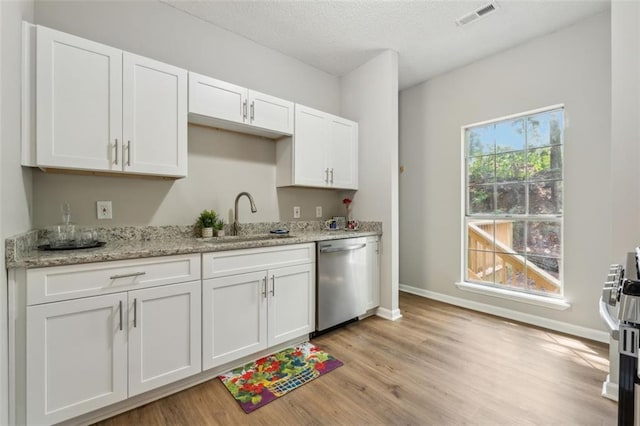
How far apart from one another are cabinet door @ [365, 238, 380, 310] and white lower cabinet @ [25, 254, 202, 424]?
1725 mm

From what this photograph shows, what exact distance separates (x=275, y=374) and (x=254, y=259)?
807mm

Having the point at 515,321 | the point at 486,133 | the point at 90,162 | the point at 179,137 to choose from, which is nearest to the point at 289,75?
the point at 179,137

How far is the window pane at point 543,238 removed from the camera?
2730mm

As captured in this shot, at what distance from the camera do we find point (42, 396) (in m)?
1.33

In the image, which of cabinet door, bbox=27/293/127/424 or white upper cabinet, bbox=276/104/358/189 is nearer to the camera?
cabinet door, bbox=27/293/127/424

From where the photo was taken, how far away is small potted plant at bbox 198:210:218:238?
2.32 meters

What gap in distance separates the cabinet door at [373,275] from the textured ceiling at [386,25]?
2.06m

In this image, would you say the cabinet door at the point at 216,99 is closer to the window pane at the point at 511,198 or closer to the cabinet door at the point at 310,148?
the cabinet door at the point at 310,148

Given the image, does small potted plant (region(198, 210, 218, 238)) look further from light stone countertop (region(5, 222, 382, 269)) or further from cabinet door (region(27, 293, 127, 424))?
cabinet door (region(27, 293, 127, 424))

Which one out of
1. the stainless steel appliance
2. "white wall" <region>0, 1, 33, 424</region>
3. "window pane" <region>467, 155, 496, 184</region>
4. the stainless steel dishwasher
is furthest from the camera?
"window pane" <region>467, 155, 496, 184</region>

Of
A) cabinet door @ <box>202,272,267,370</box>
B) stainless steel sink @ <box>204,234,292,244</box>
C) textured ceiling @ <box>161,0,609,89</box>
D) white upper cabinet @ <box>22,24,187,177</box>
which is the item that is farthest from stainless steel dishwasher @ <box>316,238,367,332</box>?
textured ceiling @ <box>161,0,609,89</box>

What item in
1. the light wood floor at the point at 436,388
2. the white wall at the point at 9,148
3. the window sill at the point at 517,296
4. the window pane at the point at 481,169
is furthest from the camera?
the window pane at the point at 481,169

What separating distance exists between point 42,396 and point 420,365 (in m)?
2.21

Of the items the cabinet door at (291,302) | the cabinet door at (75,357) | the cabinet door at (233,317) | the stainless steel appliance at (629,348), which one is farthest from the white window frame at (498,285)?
the cabinet door at (75,357)
